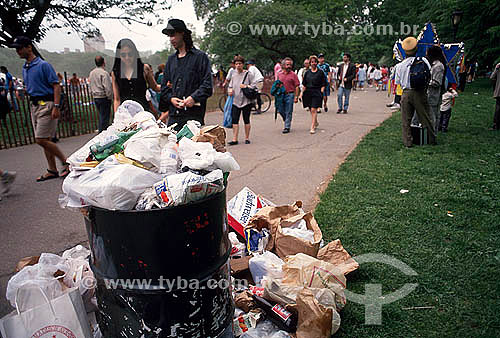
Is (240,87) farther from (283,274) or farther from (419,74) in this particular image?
(283,274)

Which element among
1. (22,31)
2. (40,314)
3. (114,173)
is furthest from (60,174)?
(22,31)

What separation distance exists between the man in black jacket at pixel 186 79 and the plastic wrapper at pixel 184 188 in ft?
7.90

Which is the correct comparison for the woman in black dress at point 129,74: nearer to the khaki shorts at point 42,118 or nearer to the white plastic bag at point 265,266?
the khaki shorts at point 42,118

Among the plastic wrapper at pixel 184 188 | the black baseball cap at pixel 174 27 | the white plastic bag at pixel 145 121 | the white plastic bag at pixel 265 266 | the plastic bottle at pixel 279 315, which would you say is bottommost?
the plastic bottle at pixel 279 315

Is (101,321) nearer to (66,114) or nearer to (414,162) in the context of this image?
(414,162)

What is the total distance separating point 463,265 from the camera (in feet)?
9.27

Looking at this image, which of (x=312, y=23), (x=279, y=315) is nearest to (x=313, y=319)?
(x=279, y=315)

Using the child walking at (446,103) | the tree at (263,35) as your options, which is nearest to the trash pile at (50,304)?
the child walking at (446,103)

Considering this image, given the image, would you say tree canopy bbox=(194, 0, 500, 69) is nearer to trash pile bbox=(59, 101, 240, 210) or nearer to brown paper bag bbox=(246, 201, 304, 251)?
brown paper bag bbox=(246, 201, 304, 251)

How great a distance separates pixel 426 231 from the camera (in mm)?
3412

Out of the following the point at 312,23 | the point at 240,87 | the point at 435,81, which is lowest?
the point at 240,87

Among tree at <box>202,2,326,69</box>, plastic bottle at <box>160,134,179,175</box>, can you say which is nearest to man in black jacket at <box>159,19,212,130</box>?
plastic bottle at <box>160,134,179,175</box>

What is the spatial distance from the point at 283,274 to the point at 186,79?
2.53 m

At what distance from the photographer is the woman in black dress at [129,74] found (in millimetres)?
4811
